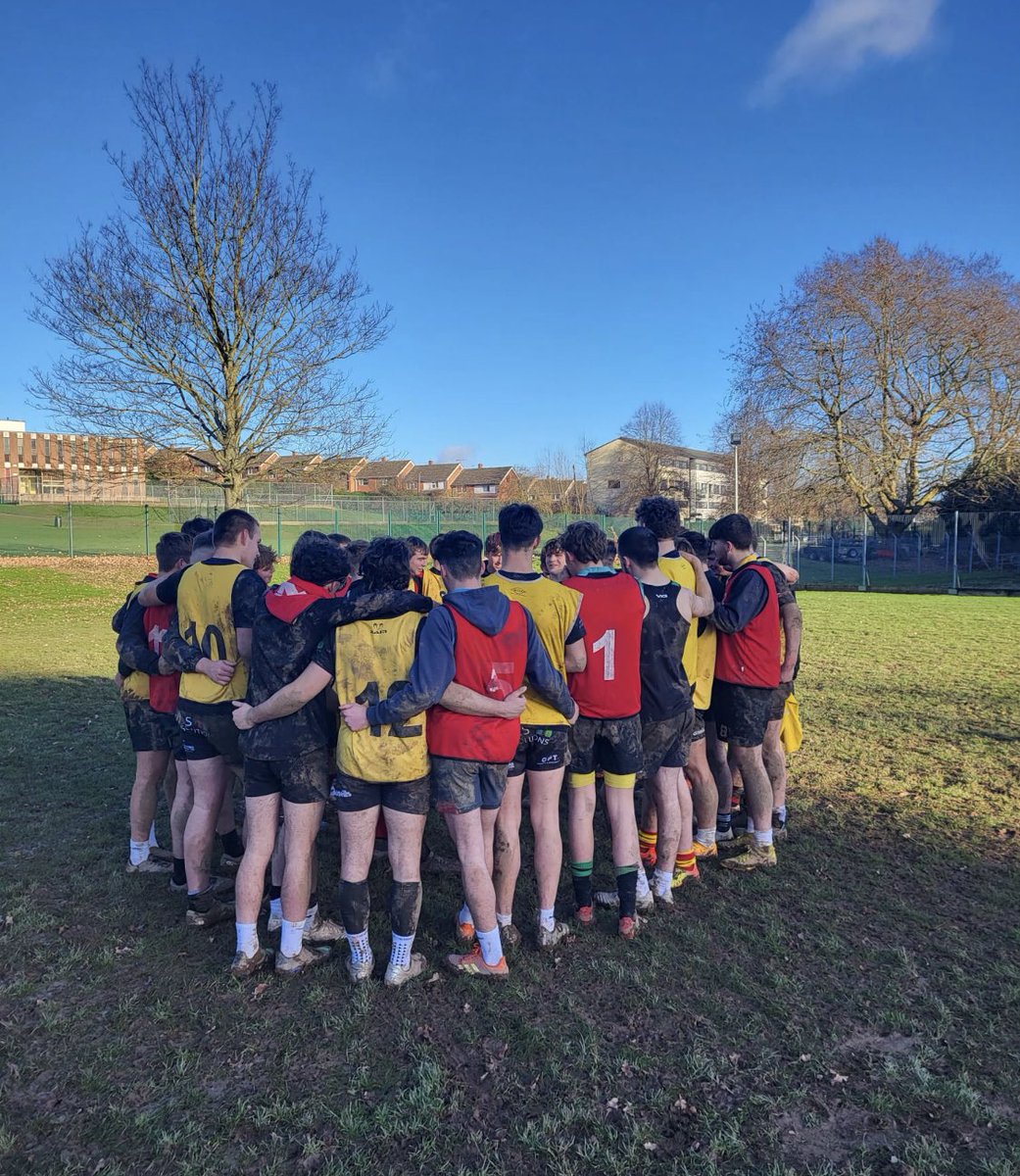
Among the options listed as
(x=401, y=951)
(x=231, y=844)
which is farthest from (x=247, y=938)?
(x=231, y=844)

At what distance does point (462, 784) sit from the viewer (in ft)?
11.5

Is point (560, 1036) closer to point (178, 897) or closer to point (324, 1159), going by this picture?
point (324, 1159)

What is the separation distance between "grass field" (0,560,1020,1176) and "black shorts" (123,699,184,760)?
0.80 meters

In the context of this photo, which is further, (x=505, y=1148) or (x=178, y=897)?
(x=178, y=897)

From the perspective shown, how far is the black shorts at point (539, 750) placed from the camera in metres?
3.78

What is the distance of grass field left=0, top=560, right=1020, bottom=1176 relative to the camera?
2598 mm

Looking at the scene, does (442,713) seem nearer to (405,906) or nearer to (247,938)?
(405,906)

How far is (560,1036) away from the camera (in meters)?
3.16

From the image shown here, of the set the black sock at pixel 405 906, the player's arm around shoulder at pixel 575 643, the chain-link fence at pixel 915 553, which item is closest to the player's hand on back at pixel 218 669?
the black sock at pixel 405 906

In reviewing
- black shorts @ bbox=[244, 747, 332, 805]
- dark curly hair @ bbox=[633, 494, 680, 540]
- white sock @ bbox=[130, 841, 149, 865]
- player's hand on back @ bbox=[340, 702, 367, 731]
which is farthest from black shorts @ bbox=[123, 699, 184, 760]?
dark curly hair @ bbox=[633, 494, 680, 540]

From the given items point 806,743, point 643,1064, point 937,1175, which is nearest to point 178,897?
point 643,1064

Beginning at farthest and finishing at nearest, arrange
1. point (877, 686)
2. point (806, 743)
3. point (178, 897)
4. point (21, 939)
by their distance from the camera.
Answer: point (877, 686) < point (806, 743) < point (178, 897) < point (21, 939)

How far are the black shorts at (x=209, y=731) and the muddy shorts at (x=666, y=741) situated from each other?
2138mm

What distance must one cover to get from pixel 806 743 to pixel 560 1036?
5049 millimetres
